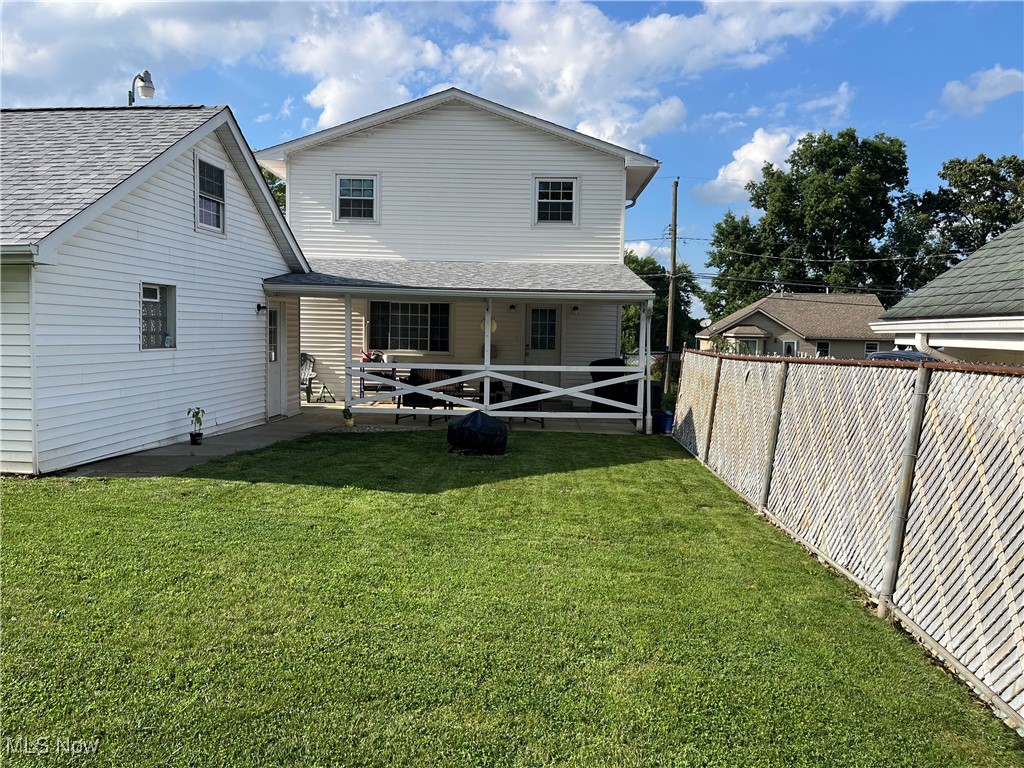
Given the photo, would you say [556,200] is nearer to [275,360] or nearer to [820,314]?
[275,360]

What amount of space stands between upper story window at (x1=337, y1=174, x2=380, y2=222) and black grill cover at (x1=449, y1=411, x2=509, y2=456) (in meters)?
7.80

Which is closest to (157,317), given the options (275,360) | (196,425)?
(196,425)

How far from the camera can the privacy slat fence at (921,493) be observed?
3.23 m

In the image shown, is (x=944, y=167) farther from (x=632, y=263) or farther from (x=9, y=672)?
(x=9, y=672)

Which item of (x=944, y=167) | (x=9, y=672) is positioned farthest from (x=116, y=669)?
(x=944, y=167)

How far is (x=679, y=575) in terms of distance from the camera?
16.4 feet

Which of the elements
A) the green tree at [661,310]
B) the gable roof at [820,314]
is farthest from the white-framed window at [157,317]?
the green tree at [661,310]

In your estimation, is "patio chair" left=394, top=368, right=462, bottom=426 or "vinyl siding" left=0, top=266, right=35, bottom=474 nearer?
"vinyl siding" left=0, top=266, right=35, bottom=474

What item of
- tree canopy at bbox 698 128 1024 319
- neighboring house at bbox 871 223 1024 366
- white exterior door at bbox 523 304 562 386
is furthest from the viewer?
tree canopy at bbox 698 128 1024 319

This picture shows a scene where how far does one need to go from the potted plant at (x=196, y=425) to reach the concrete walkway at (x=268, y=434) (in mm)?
124

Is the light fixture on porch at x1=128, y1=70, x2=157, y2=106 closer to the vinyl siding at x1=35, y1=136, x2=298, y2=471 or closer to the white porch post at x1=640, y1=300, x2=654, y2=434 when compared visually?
the vinyl siding at x1=35, y1=136, x2=298, y2=471

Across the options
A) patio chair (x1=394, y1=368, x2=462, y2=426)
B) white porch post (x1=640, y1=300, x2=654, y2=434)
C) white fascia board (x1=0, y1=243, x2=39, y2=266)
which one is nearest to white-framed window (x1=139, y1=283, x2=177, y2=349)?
white fascia board (x1=0, y1=243, x2=39, y2=266)

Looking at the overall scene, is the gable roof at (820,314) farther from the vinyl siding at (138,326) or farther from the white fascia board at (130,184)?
the white fascia board at (130,184)

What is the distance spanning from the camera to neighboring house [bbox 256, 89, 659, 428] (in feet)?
49.8
